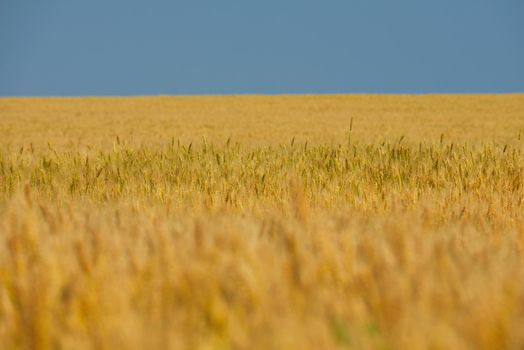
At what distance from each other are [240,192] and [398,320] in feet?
13.1

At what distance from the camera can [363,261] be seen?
4.62 ft

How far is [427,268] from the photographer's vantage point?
133 cm

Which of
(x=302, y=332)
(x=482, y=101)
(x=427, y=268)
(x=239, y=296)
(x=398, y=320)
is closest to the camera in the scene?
(x=302, y=332)

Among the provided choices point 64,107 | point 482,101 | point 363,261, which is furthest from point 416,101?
point 363,261

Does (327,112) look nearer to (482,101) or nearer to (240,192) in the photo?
(482,101)

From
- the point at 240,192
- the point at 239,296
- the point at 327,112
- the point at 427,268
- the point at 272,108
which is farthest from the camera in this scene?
the point at 272,108

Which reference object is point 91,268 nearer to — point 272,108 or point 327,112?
point 327,112

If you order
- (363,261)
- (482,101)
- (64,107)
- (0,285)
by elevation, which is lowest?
(0,285)

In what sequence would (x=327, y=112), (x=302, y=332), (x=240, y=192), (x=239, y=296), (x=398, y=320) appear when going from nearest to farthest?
(x=302, y=332) < (x=398, y=320) < (x=239, y=296) < (x=240, y=192) < (x=327, y=112)

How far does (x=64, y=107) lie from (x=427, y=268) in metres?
31.5

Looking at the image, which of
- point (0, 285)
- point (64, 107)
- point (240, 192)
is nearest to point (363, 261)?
point (0, 285)

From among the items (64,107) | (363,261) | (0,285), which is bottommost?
(0,285)

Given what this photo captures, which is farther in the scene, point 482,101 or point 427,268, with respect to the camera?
point 482,101

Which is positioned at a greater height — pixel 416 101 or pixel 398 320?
pixel 416 101
